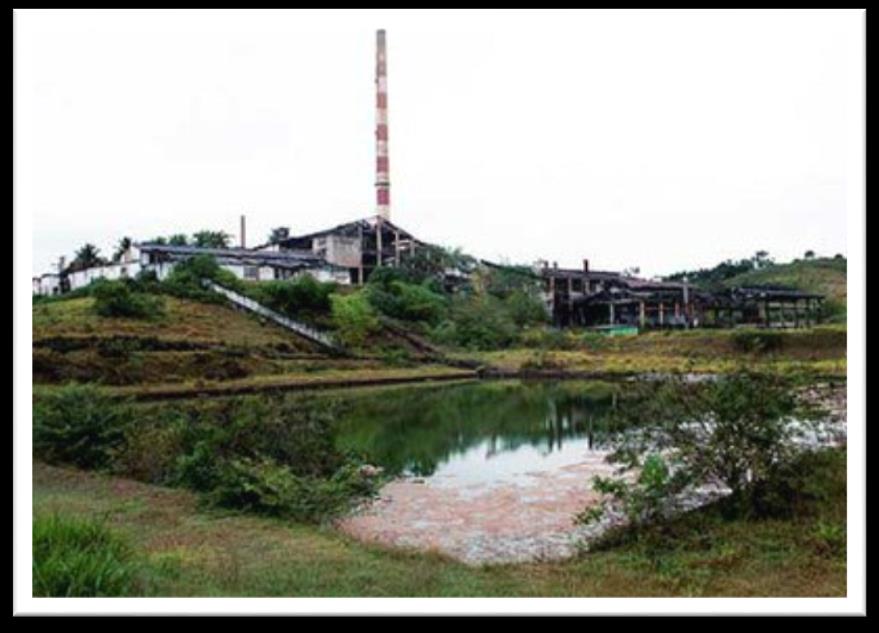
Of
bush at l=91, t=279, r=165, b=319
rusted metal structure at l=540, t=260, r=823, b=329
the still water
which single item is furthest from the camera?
rusted metal structure at l=540, t=260, r=823, b=329

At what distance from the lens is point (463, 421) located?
50.2 feet

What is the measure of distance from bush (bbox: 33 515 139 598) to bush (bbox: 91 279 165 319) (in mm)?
21487

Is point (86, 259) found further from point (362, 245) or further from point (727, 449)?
point (727, 449)

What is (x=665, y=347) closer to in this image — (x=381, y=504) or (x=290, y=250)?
(x=290, y=250)

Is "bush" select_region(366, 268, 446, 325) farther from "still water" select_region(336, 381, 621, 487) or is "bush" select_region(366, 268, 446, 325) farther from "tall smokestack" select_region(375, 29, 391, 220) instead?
"still water" select_region(336, 381, 621, 487)

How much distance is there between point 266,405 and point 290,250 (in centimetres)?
3259

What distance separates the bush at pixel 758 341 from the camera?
26297 mm

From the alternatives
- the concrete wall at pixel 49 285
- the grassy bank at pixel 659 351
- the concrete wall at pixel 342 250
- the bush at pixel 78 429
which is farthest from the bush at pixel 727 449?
the concrete wall at pixel 49 285

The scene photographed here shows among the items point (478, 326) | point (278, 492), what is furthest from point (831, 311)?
point (278, 492)

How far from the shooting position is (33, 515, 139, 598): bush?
135 inches

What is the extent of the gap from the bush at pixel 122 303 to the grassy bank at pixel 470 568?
62.8ft

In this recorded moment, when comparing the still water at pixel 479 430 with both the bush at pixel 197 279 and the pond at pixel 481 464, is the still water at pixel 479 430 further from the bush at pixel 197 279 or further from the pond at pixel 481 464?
the bush at pixel 197 279

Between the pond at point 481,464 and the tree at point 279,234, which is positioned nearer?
the pond at point 481,464

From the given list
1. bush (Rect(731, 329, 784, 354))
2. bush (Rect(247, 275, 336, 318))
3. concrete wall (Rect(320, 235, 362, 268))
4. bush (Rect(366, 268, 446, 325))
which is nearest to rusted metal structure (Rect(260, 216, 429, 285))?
concrete wall (Rect(320, 235, 362, 268))
